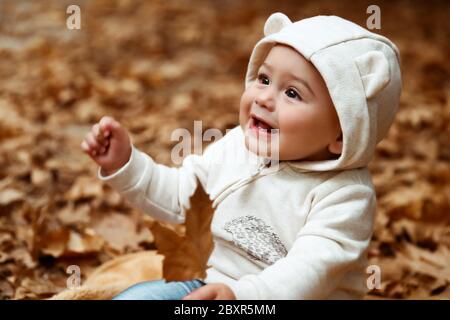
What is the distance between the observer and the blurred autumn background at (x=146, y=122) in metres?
2.12

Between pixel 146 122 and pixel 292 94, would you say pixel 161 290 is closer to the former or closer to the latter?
pixel 292 94

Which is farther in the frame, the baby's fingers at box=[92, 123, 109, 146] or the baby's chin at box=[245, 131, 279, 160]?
the baby's fingers at box=[92, 123, 109, 146]

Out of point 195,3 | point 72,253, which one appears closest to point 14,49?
point 195,3

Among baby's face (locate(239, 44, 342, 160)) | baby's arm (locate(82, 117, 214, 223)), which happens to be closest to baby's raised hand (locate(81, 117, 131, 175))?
baby's arm (locate(82, 117, 214, 223))

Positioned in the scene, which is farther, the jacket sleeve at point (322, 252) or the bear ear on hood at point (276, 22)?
the bear ear on hood at point (276, 22)

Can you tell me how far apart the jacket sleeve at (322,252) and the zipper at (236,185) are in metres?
0.16

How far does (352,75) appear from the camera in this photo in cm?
139

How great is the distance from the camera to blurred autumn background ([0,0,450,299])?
212 centimetres

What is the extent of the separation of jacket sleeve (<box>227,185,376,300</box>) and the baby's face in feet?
0.40

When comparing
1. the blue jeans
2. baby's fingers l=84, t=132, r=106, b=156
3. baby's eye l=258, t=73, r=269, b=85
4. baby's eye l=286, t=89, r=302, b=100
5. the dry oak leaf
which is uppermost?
baby's eye l=258, t=73, r=269, b=85

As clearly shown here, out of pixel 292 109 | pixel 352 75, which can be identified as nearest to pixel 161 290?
pixel 292 109

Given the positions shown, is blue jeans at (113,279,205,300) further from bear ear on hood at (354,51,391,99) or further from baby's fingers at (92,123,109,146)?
bear ear on hood at (354,51,391,99)

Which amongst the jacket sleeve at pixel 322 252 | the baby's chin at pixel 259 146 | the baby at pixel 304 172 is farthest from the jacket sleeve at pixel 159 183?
the jacket sleeve at pixel 322 252

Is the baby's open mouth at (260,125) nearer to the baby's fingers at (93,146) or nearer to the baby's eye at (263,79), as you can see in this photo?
the baby's eye at (263,79)
